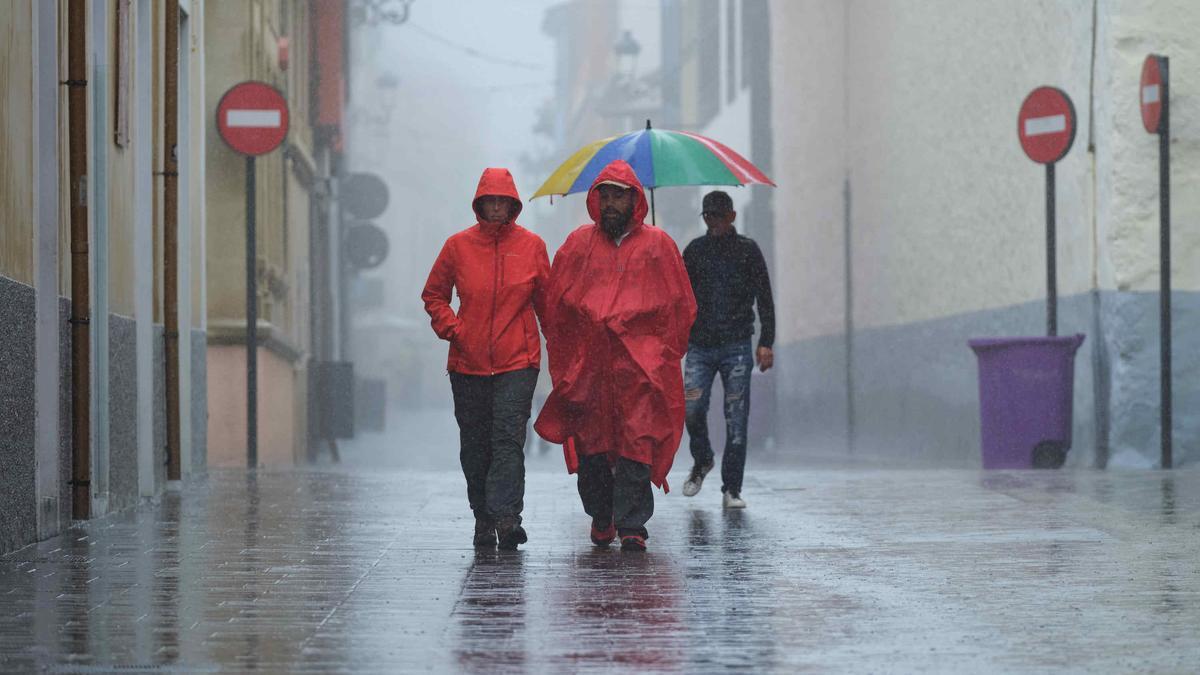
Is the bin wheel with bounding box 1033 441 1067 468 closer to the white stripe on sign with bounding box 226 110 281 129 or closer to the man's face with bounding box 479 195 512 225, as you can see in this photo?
the white stripe on sign with bounding box 226 110 281 129

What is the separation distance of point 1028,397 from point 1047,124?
2024 mm

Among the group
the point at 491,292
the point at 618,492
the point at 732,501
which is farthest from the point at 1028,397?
the point at 491,292

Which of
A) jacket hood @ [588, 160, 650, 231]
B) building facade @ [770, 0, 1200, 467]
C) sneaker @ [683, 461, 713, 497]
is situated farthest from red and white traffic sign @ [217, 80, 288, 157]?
jacket hood @ [588, 160, 650, 231]

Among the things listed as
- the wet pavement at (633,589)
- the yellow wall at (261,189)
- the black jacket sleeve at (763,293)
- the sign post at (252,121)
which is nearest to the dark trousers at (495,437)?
the wet pavement at (633,589)

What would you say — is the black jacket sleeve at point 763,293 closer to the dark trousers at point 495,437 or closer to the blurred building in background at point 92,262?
the dark trousers at point 495,437

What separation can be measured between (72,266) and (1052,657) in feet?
18.4

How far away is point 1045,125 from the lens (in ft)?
50.3

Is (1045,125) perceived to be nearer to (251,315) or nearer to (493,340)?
(251,315)

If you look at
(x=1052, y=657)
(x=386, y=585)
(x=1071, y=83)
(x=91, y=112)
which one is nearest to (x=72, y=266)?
A: (x=91, y=112)

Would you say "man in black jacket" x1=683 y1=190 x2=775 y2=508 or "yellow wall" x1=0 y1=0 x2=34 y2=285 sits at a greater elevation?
"yellow wall" x1=0 y1=0 x2=34 y2=285

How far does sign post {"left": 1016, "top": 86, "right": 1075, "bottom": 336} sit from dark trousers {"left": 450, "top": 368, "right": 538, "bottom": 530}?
725 cm

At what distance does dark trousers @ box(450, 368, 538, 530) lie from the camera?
877 centimetres

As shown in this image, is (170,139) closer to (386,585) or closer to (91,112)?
(91,112)

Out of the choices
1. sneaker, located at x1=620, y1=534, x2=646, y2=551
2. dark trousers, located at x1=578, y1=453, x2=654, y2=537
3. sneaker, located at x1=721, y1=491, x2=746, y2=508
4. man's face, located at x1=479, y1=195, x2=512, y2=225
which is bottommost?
sneaker, located at x1=721, y1=491, x2=746, y2=508
